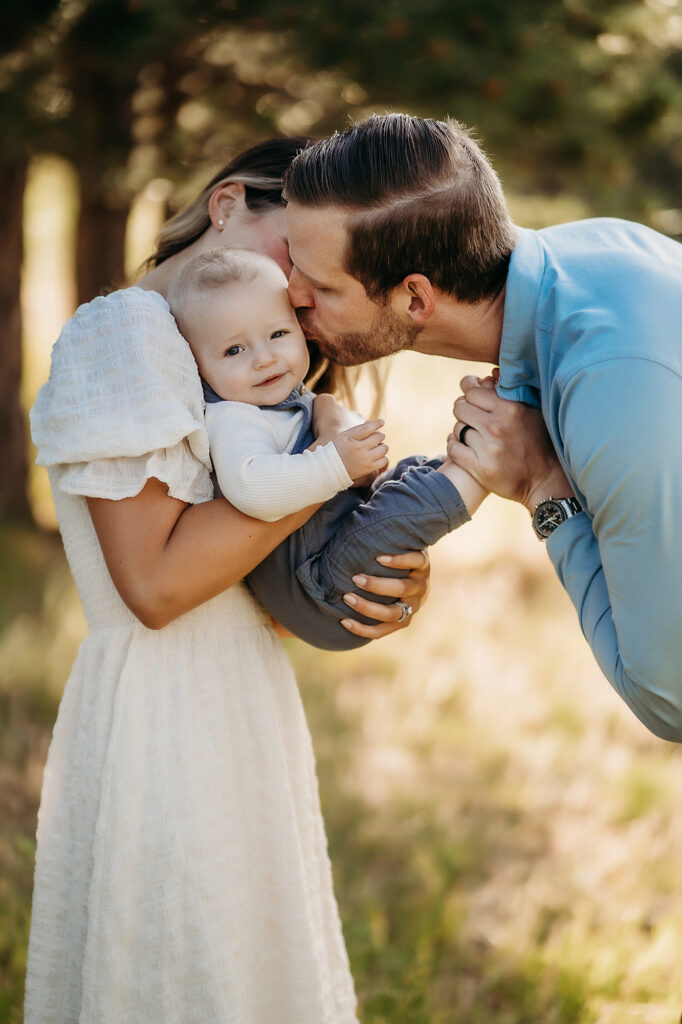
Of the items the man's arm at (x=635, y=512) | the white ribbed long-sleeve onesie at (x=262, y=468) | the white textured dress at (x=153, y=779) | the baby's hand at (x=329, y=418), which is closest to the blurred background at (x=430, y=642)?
the white textured dress at (x=153, y=779)

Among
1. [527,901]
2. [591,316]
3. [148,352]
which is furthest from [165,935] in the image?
[527,901]

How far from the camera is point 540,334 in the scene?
5.70 ft

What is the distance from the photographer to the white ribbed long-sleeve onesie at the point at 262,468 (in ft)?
5.71

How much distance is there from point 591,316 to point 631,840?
8.87ft

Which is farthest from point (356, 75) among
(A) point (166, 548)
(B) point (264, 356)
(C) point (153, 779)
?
(C) point (153, 779)

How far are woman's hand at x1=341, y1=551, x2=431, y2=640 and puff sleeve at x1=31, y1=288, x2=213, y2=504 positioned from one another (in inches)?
15.0

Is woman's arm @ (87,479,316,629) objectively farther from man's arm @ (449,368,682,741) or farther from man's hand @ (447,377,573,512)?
man's arm @ (449,368,682,741)

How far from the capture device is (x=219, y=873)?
1.85 m

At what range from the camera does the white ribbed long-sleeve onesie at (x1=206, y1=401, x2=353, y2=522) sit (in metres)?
1.74

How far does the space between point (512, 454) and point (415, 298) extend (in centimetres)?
37

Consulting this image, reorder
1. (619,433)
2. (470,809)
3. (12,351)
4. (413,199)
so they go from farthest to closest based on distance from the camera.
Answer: (12,351), (470,809), (413,199), (619,433)

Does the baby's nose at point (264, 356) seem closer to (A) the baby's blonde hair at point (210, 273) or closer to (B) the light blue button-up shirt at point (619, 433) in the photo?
(A) the baby's blonde hair at point (210, 273)

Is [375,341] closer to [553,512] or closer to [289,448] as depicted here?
[289,448]

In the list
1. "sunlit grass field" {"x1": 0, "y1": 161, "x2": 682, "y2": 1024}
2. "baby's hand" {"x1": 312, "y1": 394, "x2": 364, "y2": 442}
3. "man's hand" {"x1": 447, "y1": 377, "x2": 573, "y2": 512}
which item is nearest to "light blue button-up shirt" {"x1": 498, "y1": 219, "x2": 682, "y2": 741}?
"man's hand" {"x1": 447, "y1": 377, "x2": 573, "y2": 512}
